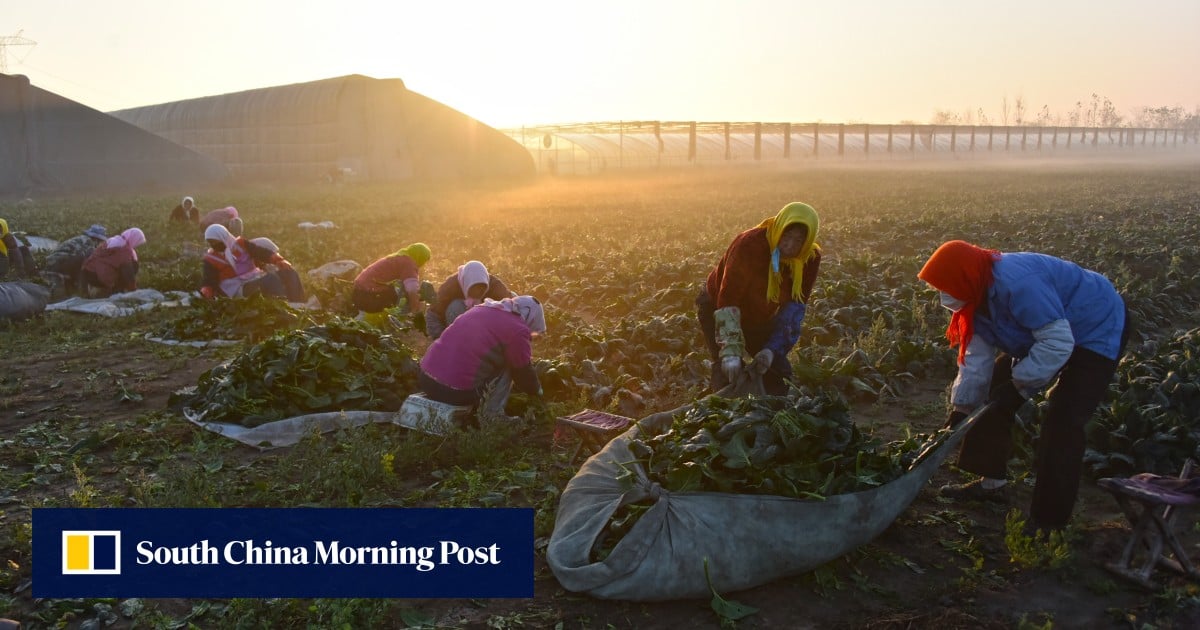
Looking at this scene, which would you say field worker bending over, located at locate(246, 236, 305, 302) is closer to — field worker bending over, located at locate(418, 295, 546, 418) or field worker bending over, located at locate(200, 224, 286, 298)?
field worker bending over, located at locate(200, 224, 286, 298)

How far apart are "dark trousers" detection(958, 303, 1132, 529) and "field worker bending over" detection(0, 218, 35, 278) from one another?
14.6m

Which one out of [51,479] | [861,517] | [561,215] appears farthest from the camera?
[561,215]

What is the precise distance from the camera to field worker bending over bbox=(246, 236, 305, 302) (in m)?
11.1

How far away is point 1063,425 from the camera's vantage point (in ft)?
14.7

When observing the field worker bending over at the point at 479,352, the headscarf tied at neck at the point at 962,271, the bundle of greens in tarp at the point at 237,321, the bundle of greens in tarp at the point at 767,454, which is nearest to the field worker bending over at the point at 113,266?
the bundle of greens in tarp at the point at 237,321

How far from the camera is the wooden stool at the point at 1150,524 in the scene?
4066 millimetres

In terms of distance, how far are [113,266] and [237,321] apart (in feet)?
13.3

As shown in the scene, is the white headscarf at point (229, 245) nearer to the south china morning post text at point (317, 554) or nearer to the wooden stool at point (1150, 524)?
the south china morning post text at point (317, 554)

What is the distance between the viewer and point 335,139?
141ft

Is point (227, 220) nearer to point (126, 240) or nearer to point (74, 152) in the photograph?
point (126, 240)

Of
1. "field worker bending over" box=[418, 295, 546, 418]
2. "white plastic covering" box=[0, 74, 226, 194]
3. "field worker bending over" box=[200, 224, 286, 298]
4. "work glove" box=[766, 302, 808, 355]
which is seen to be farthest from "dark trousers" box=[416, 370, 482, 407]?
"white plastic covering" box=[0, 74, 226, 194]

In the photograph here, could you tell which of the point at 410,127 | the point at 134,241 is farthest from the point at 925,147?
the point at 134,241

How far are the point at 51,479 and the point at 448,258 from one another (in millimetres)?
10957

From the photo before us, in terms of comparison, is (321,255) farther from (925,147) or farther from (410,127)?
(925,147)
